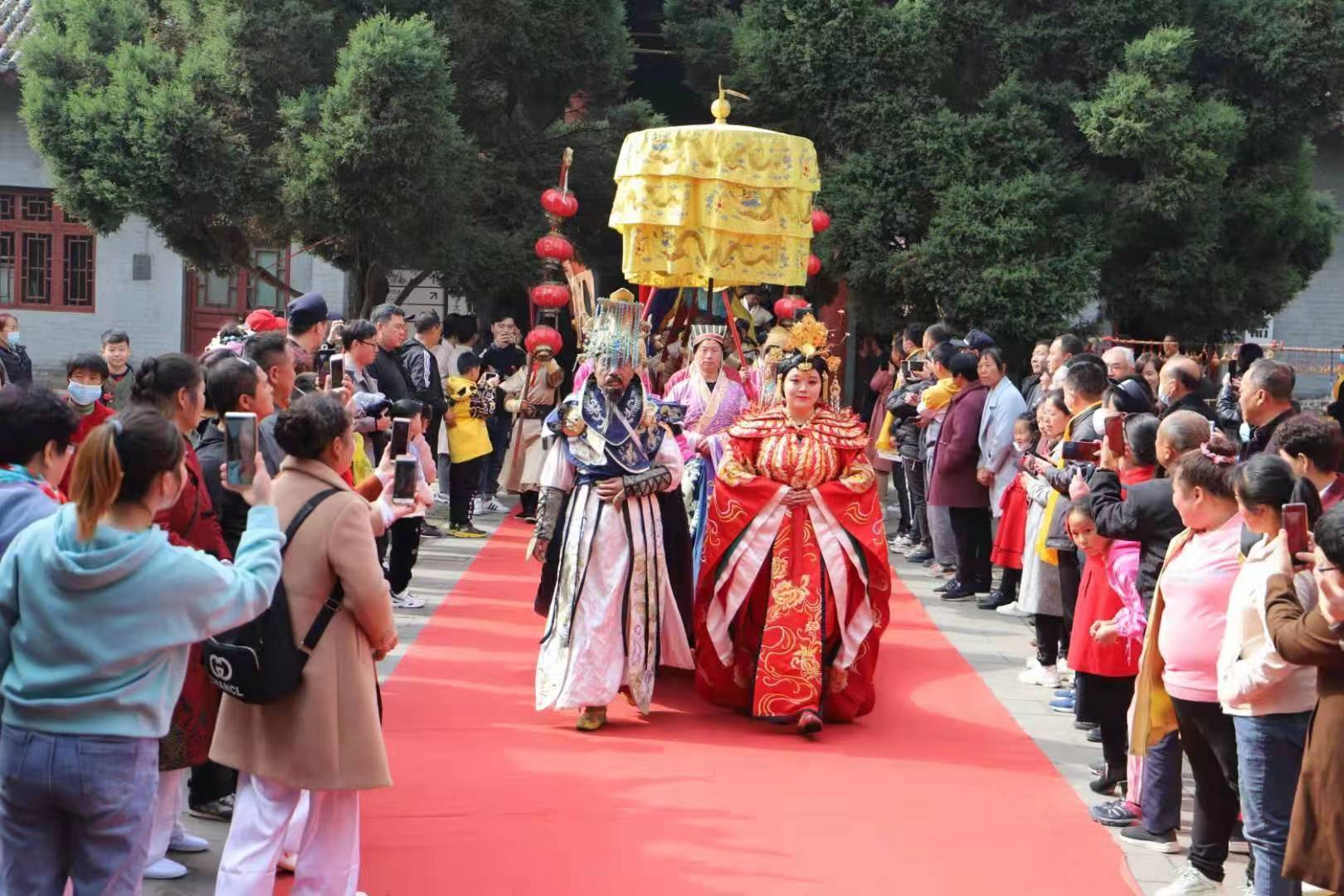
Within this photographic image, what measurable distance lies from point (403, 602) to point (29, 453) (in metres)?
5.30

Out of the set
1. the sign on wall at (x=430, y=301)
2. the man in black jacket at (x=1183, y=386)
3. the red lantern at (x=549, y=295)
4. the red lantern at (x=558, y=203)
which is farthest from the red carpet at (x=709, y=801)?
→ the sign on wall at (x=430, y=301)

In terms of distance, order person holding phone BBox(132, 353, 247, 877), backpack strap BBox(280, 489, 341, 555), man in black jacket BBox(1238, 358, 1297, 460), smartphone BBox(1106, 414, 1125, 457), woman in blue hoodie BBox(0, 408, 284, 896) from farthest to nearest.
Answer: man in black jacket BBox(1238, 358, 1297, 460)
smartphone BBox(1106, 414, 1125, 457)
person holding phone BBox(132, 353, 247, 877)
backpack strap BBox(280, 489, 341, 555)
woman in blue hoodie BBox(0, 408, 284, 896)

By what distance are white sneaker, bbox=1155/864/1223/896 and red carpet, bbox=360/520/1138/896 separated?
18 centimetres

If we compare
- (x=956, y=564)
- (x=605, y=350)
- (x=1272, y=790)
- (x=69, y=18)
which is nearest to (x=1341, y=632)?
(x=1272, y=790)

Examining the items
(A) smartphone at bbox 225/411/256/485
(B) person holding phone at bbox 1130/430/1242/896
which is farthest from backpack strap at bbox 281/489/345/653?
(B) person holding phone at bbox 1130/430/1242/896

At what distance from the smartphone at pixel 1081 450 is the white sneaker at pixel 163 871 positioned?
11.7 ft

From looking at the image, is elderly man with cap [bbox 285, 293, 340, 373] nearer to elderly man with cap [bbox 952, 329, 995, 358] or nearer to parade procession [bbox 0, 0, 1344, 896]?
parade procession [bbox 0, 0, 1344, 896]

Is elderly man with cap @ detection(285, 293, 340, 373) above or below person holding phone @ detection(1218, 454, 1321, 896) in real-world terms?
above

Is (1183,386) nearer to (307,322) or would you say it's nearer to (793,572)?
(793,572)

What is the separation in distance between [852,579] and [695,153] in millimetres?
3311

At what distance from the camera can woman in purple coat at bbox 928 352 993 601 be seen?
32.7 ft

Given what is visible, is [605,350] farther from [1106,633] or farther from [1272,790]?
[1272,790]

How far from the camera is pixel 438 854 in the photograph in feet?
16.5

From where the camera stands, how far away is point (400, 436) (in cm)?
408
